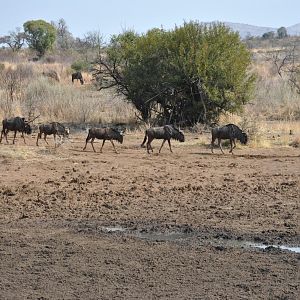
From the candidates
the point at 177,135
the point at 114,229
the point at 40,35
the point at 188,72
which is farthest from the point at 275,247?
the point at 40,35

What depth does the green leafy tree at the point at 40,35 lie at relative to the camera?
67500 millimetres

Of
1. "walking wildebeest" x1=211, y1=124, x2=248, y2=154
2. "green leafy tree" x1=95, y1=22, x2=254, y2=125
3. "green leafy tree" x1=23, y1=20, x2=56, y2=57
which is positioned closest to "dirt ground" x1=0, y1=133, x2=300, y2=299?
"walking wildebeest" x1=211, y1=124, x2=248, y2=154

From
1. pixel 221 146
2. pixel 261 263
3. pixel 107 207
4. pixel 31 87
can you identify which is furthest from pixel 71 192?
pixel 31 87

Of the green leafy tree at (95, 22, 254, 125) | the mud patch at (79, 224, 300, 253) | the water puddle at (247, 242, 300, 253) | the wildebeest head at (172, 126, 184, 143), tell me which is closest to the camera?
the water puddle at (247, 242, 300, 253)

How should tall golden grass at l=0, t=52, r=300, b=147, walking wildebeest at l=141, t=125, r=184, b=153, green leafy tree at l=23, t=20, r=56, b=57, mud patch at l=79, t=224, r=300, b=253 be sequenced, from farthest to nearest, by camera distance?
green leafy tree at l=23, t=20, r=56, b=57
tall golden grass at l=0, t=52, r=300, b=147
walking wildebeest at l=141, t=125, r=184, b=153
mud patch at l=79, t=224, r=300, b=253

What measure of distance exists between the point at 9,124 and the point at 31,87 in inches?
506

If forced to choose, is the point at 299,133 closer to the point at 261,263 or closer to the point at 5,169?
the point at 5,169

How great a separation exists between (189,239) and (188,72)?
15950 mm

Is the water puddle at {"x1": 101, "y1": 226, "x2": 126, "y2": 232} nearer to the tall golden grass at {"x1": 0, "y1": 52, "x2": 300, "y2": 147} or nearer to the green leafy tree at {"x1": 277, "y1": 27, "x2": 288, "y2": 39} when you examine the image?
the tall golden grass at {"x1": 0, "y1": 52, "x2": 300, "y2": 147}

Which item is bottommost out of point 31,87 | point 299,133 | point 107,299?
point 107,299

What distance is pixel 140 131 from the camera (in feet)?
83.8

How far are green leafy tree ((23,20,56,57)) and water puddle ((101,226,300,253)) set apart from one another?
192ft

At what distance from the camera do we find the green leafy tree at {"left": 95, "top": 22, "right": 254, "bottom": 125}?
83.2ft

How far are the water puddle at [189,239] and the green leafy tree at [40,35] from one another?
5848cm
